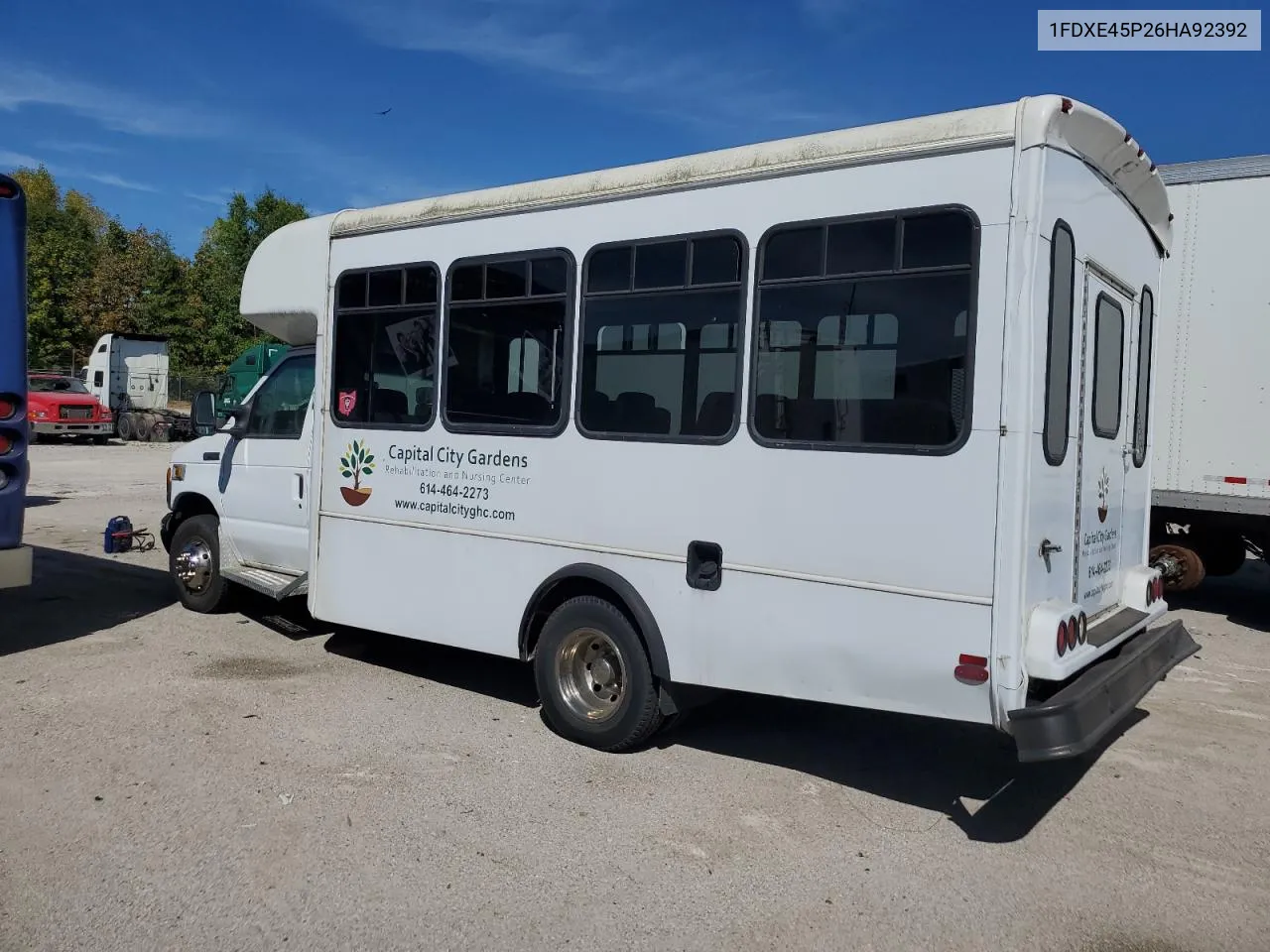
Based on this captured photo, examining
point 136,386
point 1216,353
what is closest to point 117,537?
point 1216,353

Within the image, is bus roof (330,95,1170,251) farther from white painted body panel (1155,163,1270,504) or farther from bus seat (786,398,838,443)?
white painted body panel (1155,163,1270,504)

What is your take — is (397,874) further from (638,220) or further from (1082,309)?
(1082,309)

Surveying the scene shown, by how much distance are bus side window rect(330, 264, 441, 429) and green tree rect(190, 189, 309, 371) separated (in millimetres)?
38721

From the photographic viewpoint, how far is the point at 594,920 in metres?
3.55

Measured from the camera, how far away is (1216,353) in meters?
8.35

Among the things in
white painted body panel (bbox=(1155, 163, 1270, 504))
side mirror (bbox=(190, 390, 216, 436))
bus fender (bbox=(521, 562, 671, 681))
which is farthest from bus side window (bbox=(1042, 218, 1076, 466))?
side mirror (bbox=(190, 390, 216, 436))

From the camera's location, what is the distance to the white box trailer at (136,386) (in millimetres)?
28953

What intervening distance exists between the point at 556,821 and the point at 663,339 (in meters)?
2.26

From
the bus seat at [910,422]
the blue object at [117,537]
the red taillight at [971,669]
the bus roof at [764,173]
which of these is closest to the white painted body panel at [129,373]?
the blue object at [117,537]

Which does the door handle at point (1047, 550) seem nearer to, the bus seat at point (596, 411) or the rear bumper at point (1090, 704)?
the rear bumper at point (1090, 704)

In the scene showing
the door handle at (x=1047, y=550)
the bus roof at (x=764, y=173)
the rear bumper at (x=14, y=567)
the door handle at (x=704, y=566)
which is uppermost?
the bus roof at (x=764, y=173)

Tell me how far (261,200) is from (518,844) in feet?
158

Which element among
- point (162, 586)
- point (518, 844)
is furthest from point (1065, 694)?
point (162, 586)

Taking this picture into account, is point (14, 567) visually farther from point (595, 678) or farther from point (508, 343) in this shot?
point (595, 678)
